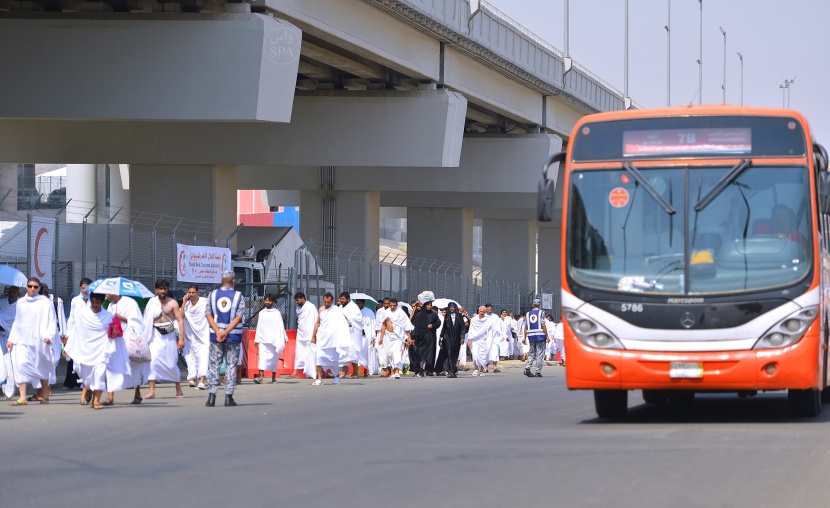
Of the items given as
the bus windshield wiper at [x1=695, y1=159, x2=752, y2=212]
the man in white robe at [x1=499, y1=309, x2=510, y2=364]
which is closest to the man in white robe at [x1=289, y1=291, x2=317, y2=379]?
the bus windshield wiper at [x1=695, y1=159, x2=752, y2=212]

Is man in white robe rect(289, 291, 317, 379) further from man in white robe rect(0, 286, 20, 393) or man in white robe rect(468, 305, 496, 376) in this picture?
man in white robe rect(468, 305, 496, 376)

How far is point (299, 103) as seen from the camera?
114 feet

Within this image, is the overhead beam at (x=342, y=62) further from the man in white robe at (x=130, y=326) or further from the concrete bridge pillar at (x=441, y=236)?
the concrete bridge pillar at (x=441, y=236)

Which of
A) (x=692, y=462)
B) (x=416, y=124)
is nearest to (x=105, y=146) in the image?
(x=416, y=124)

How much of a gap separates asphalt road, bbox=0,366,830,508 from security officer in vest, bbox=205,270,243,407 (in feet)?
1.35

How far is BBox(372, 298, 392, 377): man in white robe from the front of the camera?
29.0m

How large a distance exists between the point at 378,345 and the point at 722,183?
49.4 feet

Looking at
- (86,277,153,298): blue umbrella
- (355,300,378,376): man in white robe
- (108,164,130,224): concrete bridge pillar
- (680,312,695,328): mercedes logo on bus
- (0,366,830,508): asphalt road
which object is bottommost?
(0,366,830,508): asphalt road

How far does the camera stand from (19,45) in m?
25.9

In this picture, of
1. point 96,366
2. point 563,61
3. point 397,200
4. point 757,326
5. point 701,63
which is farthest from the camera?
point 701,63

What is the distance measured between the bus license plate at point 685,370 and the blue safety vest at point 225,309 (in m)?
6.06

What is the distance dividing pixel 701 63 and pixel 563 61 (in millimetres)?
25633

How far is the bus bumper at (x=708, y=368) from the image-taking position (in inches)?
545

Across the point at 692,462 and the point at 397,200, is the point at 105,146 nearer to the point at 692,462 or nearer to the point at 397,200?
the point at 397,200
